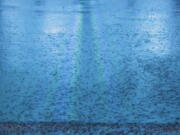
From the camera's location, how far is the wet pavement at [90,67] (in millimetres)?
1896

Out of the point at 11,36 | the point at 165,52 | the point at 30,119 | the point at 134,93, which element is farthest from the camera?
the point at 11,36

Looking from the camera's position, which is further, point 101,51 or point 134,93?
→ point 101,51

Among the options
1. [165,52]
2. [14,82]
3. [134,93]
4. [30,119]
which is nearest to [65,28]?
[165,52]

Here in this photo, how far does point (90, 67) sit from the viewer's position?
8.56ft

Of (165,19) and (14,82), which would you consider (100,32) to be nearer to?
(165,19)

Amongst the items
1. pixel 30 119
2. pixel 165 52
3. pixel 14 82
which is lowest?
pixel 30 119

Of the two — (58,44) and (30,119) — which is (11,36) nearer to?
(58,44)

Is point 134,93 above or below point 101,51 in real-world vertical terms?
below

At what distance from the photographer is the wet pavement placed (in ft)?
6.22

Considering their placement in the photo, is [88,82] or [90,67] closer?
[88,82]

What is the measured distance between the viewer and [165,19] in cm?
441

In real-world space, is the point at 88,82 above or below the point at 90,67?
below

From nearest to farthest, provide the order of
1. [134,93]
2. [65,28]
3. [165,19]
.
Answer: [134,93] → [65,28] → [165,19]

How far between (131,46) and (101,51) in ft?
1.11
